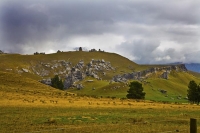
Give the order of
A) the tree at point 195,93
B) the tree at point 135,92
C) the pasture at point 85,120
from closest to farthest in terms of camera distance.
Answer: the pasture at point 85,120 < the tree at point 195,93 < the tree at point 135,92

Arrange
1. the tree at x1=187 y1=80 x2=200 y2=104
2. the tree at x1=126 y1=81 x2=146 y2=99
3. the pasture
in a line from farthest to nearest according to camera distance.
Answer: the tree at x1=126 y1=81 x2=146 y2=99 < the tree at x1=187 y1=80 x2=200 y2=104 < the pasture

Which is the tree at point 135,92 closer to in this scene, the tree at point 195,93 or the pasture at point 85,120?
the tree at point 195,93

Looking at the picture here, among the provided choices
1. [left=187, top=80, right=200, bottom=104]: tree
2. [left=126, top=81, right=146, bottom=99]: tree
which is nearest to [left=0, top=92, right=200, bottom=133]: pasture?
[left=126, top=81, right=146, bottom=99]: tree

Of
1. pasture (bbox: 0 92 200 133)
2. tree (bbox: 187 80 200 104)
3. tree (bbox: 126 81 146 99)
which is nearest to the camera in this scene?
pasture (bbox: 0 92 200 133)

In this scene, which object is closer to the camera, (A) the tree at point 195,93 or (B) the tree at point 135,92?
(A) the tree at point 195,93

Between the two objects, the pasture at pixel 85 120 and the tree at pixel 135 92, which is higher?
the tree at pixel 135 92

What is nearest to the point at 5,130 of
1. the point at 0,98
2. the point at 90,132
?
the point at 90,132

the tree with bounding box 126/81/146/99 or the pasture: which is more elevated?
the tree with bounding box 126/81/146/99

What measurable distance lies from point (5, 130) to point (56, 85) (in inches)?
4890

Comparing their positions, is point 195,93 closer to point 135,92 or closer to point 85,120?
point 135,92

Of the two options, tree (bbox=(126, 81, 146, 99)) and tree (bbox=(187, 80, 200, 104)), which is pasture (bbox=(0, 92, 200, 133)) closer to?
tree (bbox=(126, 81, 146, 99))

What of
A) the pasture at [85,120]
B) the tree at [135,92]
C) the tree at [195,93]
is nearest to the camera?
the pasture at [85,120]

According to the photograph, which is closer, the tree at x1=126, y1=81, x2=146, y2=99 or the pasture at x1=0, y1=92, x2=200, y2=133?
the pasture at x1=0, y1=92, x2=200, y2=133

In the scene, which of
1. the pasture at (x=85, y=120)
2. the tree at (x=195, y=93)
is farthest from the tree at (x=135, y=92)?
the pasture at (x=85, y=120)
